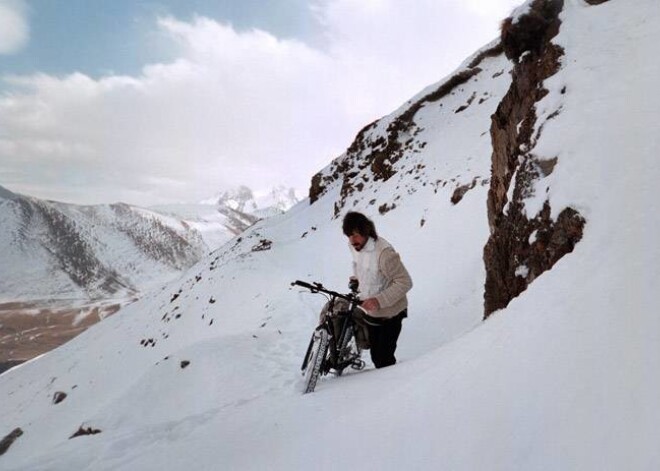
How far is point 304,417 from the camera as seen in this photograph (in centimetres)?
407

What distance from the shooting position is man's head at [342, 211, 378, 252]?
5137mm

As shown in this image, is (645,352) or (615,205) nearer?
(645,352)

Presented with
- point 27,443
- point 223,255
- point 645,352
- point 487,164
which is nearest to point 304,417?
point 645,352

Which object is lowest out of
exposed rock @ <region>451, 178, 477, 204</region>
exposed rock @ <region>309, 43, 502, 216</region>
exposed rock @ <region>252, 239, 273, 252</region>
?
exposed rock @ <region>252, 239, 273, 252</region>

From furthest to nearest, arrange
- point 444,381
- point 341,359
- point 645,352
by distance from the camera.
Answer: point 341,359
point 444,381
point 645,352

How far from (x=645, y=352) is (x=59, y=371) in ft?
113

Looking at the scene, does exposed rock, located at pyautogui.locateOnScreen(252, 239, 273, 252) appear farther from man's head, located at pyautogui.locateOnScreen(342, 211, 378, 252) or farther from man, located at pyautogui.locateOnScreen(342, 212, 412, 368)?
man's head, located at pyautogui.locateOnScreen(342, 211, 378, 252)

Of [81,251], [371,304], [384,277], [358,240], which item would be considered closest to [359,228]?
[358,240]

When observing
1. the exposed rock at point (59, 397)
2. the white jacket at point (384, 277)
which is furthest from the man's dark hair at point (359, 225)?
the exposed rock at point (59, 397)

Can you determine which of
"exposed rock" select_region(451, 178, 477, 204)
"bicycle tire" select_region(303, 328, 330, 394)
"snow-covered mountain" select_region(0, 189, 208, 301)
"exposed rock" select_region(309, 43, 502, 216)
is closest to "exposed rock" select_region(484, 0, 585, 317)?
"bicycle tire" select_region(303, 328, 330, 394)

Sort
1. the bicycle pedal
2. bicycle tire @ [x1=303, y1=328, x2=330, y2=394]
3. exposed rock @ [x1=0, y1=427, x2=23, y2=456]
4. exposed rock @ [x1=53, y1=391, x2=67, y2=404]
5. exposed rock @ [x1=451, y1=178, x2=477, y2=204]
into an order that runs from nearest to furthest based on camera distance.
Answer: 1. bicycle tire @ [x1=303, y1=328, x2=330, y2=394]
2. the bicycle pedal
3. exposed rock @ [x1=451, y1=178, x2=477, y2=204]
4. exposed rock @ [x1=0, y1=427, x2=23, y2=456]
5. exposed rock @ [x1=53, y1=391, x2=67, y2=404]

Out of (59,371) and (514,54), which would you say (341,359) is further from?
(59,371)

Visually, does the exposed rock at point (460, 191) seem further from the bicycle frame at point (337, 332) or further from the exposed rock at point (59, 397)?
the exposed rock at point (59, 397)

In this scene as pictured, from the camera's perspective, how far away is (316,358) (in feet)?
17.9
